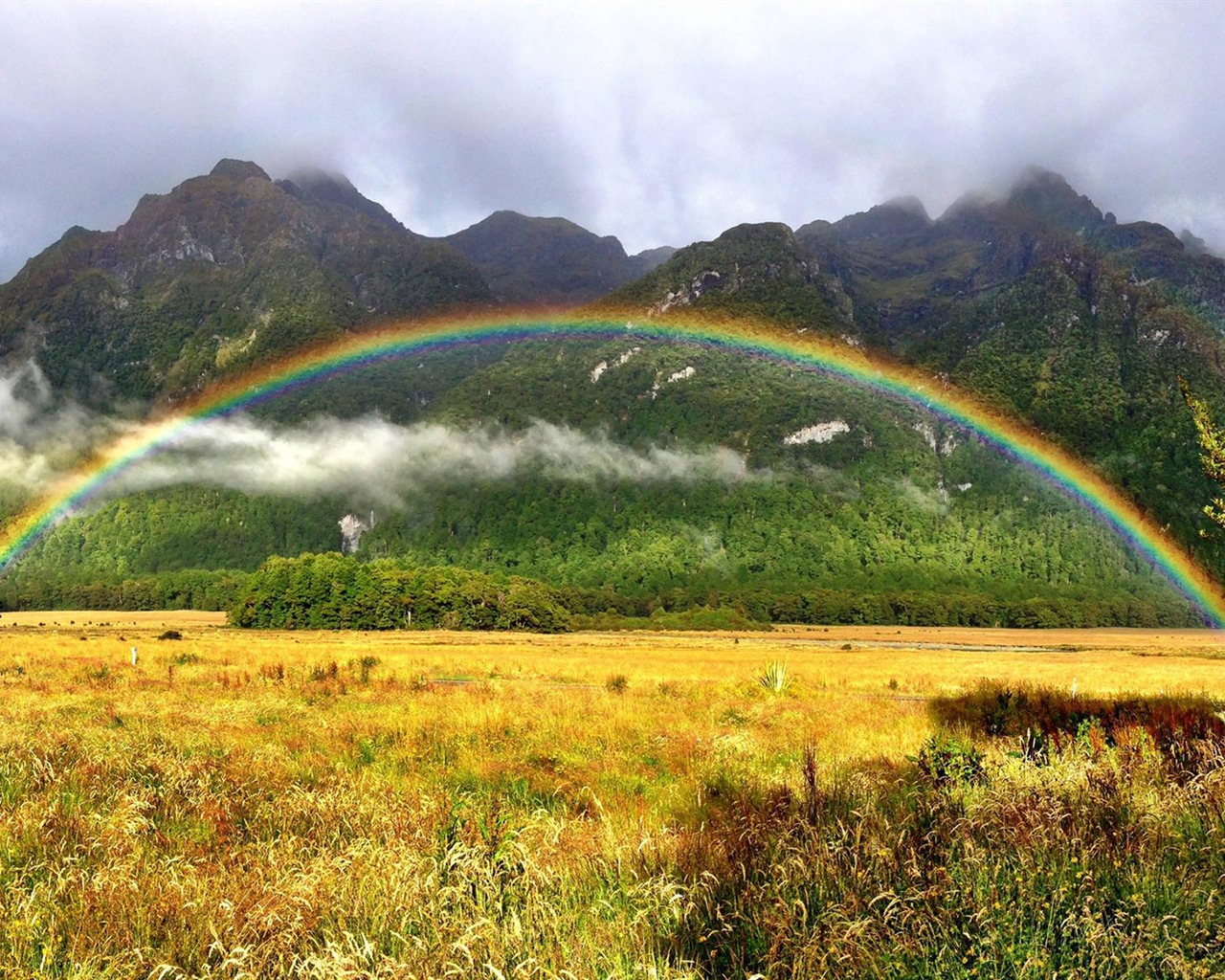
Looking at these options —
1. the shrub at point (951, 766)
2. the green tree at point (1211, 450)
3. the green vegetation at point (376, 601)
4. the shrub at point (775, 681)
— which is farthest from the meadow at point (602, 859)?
the green vegetation at point (376, 601)

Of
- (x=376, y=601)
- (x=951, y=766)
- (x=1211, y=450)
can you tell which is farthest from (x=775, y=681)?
(x=376, y=601)

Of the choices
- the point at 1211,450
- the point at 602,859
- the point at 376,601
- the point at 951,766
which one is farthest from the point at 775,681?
the point at 376,601

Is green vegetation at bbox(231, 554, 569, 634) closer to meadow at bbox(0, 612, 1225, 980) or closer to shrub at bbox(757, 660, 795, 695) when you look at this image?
shrub at bbox(757, 660, 795, 695)

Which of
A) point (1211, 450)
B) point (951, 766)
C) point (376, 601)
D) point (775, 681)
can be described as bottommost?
point (376, 601)

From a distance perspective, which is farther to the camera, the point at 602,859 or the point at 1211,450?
the point at 1211,450

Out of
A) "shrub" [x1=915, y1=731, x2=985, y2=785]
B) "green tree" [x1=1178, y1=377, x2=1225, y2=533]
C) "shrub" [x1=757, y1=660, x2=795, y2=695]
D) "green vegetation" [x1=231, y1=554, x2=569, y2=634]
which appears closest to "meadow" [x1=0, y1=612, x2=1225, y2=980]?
"shrub" [x1=915, y1=731, x2=985, y2=785]

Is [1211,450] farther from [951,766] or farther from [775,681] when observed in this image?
[775,681]

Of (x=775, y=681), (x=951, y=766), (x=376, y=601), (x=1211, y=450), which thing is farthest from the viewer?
(x=376, y=601)

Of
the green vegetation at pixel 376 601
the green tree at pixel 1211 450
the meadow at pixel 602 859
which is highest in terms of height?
the green tree at pixel 1211 450

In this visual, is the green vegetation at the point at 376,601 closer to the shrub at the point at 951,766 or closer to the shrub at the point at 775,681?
the shrub at the point at 775,681

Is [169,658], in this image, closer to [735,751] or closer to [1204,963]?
[735,751]

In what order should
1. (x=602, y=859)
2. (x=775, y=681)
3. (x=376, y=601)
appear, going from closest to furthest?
(x=602, y=859) → (x=775, y=681) → (x=376, y=601)

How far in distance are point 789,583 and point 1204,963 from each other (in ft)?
633

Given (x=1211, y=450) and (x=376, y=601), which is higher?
(x=1211, y=450)
